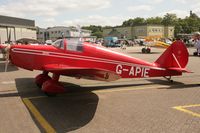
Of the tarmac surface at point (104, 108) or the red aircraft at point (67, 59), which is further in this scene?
the red aircraft at point (67, 59)

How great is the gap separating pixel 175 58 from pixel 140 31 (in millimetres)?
112875

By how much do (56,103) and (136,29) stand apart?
387 feet

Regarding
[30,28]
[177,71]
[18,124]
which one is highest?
[30,28]

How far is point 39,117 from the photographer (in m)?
6.92

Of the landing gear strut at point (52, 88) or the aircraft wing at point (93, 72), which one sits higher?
the aircraft wing at point (93, 72)

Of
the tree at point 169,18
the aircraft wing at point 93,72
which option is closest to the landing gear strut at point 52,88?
the aircraft wing at point 93,72

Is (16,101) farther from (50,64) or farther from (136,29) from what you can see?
(136,29)

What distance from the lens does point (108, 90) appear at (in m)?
10.4

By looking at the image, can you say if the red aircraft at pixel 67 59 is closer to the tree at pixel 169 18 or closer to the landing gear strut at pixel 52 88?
the landing gear strut at pixel 52 88

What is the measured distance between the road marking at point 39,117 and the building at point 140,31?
11259 cm

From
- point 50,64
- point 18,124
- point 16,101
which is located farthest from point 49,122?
point 50,64

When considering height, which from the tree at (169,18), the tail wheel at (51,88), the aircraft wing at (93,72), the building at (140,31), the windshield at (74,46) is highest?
the tree at (169,18)

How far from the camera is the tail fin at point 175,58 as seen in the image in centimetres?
1122

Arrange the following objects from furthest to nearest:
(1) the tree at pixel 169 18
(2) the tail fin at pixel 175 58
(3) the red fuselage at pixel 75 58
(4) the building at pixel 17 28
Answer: (1) the tree at pixel 169 18 < (4) the building at pixel 17 28 < (2) the tail fin at pixel 175 58 < (3) the red fuselage at pixel 75 58
